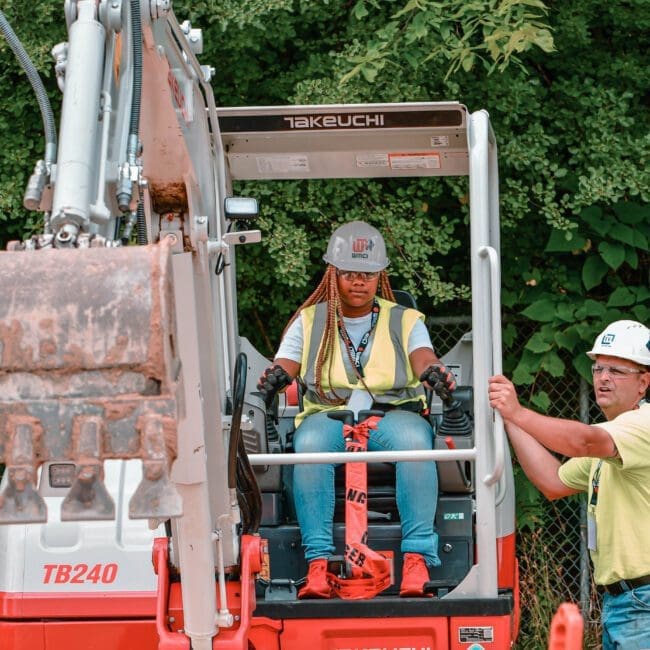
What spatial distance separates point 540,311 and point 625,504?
3.35m

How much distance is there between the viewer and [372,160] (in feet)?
19.5

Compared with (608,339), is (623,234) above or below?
above

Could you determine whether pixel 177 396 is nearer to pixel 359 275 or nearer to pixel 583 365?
Result: pixel 359 275

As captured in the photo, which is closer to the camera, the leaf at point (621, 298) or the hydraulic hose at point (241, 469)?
the hydraulic hose at point (241, 469)

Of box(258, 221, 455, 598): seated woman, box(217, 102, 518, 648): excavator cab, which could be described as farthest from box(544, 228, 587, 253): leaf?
box(258, 221, 455, 598): seated woman

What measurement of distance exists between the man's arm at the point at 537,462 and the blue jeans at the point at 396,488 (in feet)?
1.47

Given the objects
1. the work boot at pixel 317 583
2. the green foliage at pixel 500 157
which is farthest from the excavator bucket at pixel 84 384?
the green foliage at pixel 500 157

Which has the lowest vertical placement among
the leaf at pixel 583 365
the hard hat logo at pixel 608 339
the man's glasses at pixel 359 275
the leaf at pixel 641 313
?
the leaf at pixel 583 365

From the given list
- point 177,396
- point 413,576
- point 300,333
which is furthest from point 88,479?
point 300,333

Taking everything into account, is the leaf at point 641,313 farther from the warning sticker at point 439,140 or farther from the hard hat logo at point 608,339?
the hard hat logo at point 608,339

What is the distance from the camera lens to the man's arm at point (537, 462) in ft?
16.4

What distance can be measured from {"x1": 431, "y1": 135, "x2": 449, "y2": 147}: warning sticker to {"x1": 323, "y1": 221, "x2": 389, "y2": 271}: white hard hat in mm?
487

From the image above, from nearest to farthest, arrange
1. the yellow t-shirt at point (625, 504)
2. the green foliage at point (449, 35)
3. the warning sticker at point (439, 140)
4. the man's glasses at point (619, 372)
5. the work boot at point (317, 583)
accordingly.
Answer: the yellow t-shirt at point (625, 504) → the man's glasses at point (619, 372) → the work boot at point (317, 583) → the warning sticker at point (439, 140) → the green foliage at point (449, 35)

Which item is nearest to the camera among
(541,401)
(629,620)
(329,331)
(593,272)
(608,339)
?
(629,620)
